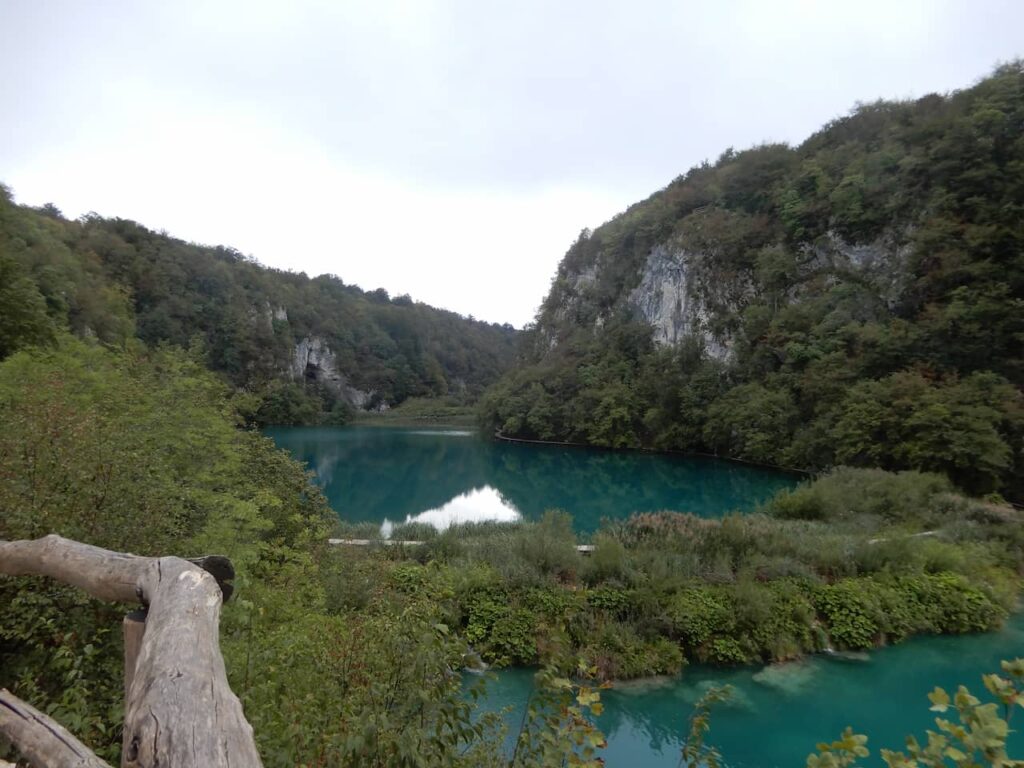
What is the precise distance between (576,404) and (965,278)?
23737 millimetres

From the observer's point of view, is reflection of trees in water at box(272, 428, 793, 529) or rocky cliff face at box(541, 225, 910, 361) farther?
rocky cliff face at box(541, 225, 910, 361)

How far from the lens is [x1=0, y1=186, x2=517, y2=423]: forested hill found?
793 inches


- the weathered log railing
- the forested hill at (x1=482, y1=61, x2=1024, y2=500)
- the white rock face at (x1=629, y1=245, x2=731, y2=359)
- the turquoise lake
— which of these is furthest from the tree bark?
the white rock face at (x1=629, y1=245, x2=731, y2=359)

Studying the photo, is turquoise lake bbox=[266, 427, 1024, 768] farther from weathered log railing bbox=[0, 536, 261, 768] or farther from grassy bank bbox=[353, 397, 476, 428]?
grassy bank bbox=[353, 397, 476, 428]

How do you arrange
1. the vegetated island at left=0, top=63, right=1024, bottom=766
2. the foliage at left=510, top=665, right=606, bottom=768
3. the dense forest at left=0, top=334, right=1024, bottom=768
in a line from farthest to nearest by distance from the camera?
the vegetated island at left=0, top=63, right=1024, bottom=766 → the dense forest at left=0, top=334, right=1024, bottom=768 → the foliage at left=510, top=665, right=606, bottom=768

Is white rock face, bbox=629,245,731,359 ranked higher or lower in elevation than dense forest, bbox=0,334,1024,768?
higher

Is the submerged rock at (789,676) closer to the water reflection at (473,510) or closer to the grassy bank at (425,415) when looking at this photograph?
the water reflection at (473,510)

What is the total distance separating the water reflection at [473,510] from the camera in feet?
52.1

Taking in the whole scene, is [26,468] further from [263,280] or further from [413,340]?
[413,340]

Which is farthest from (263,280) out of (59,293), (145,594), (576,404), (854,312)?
(145,594)

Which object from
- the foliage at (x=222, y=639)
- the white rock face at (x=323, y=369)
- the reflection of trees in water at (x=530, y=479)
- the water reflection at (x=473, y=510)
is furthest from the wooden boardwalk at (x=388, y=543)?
the white rock face at (x=323, y=369)

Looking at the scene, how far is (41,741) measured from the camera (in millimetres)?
1455

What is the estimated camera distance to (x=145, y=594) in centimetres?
171

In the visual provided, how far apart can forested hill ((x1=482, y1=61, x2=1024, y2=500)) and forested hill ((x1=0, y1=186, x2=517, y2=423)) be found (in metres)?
21.6
